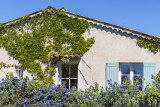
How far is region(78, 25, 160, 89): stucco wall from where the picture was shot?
10.0m

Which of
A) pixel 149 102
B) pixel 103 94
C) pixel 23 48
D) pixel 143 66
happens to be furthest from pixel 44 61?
pixel 149 102

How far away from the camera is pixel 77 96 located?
6316mm

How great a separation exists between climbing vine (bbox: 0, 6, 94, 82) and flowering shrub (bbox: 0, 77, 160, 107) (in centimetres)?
318

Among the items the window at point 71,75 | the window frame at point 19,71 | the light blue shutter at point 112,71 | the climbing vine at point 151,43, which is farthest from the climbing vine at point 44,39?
the climbing vine at point 151,43

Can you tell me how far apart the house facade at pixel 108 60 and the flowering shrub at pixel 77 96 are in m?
2.68

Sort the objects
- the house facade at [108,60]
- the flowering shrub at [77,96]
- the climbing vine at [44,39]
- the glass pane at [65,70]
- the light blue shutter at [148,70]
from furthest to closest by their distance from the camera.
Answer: the glass pane at [65,70], the climbing vine at [44,39], the house facade at [108,60], the light blue shutter at [148,70], the flowering shrub at [77,96]

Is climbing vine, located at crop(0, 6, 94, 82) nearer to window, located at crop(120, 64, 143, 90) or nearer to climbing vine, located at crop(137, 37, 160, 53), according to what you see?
window, located at crop(120, 64, 143, 90)

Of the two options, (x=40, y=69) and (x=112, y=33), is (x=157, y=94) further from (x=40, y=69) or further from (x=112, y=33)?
(x=40, y=69)

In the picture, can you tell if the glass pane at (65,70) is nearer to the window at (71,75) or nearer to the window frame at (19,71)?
the window at (71,75)

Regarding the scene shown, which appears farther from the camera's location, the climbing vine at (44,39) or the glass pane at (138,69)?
the climbing vine at (44,39)

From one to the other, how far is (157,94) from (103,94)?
138cm

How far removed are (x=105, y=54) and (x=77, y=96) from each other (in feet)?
14.5

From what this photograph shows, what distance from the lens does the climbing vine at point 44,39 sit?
10742 mm

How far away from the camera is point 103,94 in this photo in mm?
6012
